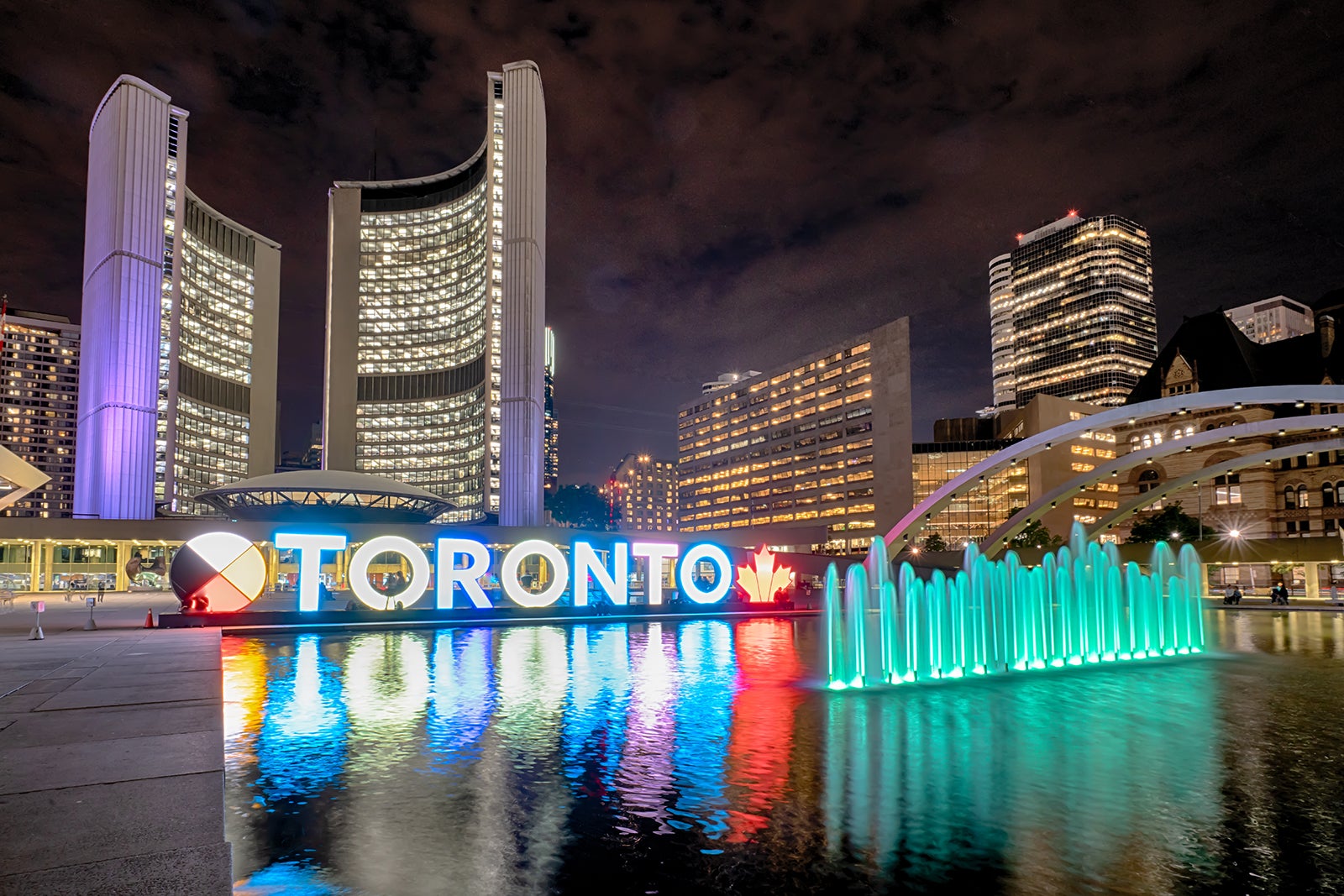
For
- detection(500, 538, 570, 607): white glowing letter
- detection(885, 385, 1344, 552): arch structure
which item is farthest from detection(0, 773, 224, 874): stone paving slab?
detection(885, 385, 1344, 552): arch structure

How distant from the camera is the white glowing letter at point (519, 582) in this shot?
33875 mm

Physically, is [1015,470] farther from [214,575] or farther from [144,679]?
[144,679]

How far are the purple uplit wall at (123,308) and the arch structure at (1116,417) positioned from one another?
8709 cm

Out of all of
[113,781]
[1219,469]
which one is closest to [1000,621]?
[113,781]

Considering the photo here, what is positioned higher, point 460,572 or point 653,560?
point 653,560

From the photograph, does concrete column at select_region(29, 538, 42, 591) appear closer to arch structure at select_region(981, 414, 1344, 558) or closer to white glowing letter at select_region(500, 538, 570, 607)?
white glowing letter at select_region(500, 538, 570, 607)

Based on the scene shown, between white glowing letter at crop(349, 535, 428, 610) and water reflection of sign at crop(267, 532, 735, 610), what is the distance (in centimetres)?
3

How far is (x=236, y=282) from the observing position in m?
161

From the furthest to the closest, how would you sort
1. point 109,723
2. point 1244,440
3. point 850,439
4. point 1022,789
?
point 850,439 < point 1244,440 < point 109,723 < point 1022,789

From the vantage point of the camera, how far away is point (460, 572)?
117 feet

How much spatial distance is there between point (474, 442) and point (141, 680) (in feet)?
446

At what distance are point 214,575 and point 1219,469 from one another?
189ft

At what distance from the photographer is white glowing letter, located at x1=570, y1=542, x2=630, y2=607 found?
3791 cm

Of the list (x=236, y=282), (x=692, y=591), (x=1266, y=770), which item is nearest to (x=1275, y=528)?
(x=692, y=591)
